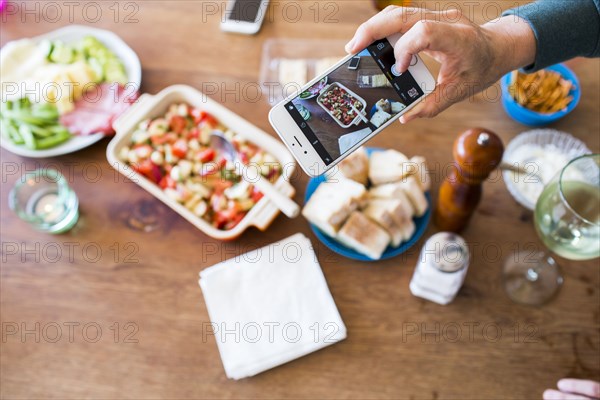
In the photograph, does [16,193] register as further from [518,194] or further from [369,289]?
[518,194]

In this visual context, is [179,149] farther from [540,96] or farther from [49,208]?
[540,96]

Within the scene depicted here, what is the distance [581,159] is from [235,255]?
65cm

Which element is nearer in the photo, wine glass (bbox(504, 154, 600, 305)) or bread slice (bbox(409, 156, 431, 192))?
wine glass (bbox(504, 154, 600, 305))

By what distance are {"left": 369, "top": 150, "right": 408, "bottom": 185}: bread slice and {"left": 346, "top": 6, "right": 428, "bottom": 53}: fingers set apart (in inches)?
9.8

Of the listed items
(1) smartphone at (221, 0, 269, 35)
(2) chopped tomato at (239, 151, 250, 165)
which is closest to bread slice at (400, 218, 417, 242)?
(2) chopped tomato at (239, 151, 250, 165)

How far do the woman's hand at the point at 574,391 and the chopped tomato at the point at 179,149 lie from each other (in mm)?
814

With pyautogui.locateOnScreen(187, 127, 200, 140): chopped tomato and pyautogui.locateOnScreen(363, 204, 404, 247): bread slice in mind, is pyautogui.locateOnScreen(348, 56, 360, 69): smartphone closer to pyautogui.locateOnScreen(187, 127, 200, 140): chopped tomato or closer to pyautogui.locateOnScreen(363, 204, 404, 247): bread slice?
pyautogui.locateOnScreen(363, 204, 404, 247): bread slice

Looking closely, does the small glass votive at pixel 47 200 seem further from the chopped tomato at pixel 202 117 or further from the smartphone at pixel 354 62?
the smartphone at pixel 354 62

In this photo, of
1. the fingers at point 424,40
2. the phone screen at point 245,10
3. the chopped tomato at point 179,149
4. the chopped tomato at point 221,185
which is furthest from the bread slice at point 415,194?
the phone screen at point 245,10

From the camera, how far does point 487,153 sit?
778 millimetres

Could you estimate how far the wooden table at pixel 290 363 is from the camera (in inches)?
34.5

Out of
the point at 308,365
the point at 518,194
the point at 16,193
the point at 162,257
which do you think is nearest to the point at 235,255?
the point at 162,257

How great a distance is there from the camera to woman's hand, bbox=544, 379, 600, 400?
2.71 ft

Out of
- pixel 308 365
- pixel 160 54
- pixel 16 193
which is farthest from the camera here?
pixel 160 54
